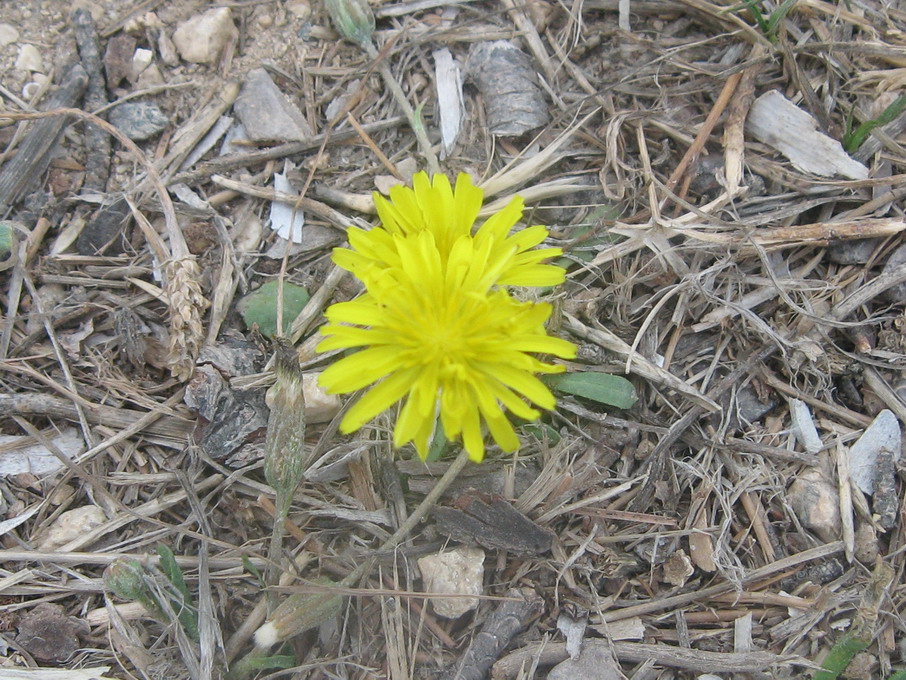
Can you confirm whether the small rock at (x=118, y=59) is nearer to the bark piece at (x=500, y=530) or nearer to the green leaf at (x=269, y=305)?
the green leaf at (x=269, y=305)

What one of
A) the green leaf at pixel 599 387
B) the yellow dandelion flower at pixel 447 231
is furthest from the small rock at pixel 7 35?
the green leaf at pixel 599 387

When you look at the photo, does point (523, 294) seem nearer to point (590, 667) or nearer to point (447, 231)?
point (447, 231)

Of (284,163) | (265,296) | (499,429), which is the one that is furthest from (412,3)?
(499,429)

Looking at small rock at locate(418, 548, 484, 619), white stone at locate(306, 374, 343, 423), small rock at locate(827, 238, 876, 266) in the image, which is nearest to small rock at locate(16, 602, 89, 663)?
white stone at locate(306, 374, 343, 423)

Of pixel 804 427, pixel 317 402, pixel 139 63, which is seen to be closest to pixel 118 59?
pixel 139 63

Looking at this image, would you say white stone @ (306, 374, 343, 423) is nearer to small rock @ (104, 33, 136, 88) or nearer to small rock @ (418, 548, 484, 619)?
small rock @ (418, 548, 484, 619)

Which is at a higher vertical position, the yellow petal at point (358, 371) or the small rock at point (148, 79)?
the small rock at point (148, 79)
